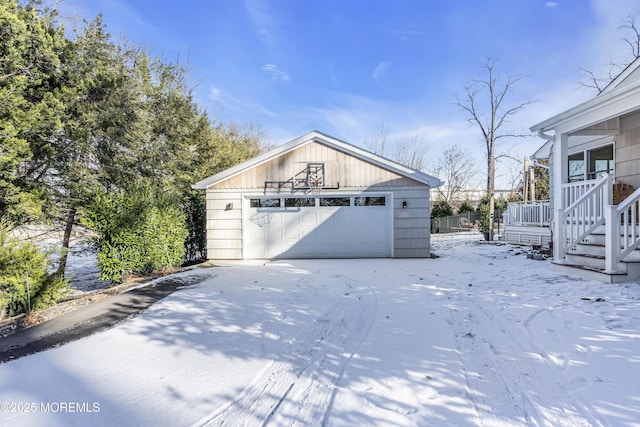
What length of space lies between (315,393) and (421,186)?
7814mm

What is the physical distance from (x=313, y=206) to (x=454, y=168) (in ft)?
71.7

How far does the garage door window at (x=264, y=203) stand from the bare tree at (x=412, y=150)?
18.0m

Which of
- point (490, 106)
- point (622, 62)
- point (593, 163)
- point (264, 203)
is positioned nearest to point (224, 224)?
point (264, 203)

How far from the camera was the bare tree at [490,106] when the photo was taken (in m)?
19.2

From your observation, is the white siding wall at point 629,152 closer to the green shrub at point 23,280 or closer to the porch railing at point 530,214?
the porch railing at point 530,214

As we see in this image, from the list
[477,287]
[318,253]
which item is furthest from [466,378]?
[318,253]

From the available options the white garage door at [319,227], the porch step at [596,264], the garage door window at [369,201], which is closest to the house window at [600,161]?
the porch step at [596,264]

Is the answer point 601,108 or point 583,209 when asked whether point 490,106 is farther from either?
point 583,209

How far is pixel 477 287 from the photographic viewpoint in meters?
5.20

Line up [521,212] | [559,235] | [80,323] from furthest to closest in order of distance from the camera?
[521,212] → [559,235] → [80,323]

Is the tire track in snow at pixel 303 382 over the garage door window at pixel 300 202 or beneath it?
beneath

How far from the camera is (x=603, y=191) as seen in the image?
523 centimetres

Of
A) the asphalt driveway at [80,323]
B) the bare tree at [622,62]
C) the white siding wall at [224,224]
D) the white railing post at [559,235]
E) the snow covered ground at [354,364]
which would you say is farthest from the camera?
the bare tree at [622,62]

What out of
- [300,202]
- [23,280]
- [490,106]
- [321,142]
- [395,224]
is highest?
[490,106]
